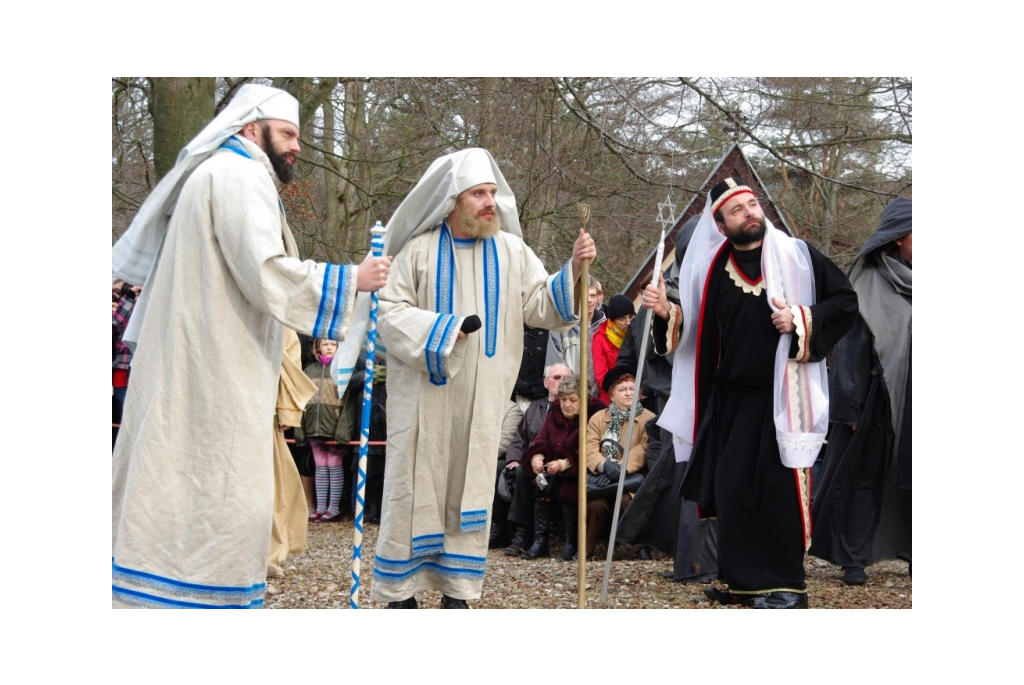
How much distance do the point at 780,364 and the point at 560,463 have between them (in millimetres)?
2311

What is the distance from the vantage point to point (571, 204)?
9.94m

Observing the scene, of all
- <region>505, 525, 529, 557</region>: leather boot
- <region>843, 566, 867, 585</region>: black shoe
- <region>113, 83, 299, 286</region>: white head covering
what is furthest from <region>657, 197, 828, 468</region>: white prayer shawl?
<region>113, 83, 299, 286</region>: white head covering

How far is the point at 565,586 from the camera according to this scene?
6598 mm

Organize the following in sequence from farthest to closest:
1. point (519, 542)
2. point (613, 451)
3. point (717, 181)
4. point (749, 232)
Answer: point (717, 181) → point (519, 542) → point (613, 451) → point (749, 232)

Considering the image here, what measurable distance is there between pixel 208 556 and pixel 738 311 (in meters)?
2.97

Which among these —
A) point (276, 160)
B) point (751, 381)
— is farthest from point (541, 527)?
point (276, 160)

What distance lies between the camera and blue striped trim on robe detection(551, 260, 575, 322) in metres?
5.48

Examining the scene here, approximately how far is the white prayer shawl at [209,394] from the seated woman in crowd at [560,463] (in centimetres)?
346

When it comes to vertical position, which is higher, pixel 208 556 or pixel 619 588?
pixel 208 556

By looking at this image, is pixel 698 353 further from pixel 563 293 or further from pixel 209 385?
pixel 209 385

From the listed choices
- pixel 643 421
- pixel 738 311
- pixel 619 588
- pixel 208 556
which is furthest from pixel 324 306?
pixel 643 421
